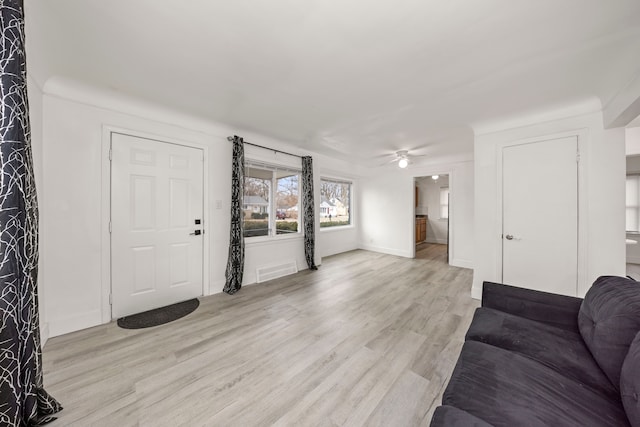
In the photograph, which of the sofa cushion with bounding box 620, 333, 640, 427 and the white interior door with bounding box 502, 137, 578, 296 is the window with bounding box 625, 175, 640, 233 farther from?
the sofa cushion with bounding box 620, 333, 640, 427

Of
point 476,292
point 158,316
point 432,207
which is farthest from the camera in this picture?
point 432,207

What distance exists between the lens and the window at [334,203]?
6.11 m

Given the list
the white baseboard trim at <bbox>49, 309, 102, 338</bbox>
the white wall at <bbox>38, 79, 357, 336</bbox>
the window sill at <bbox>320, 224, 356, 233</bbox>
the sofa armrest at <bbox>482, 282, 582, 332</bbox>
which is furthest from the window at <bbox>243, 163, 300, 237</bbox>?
the sofa armrest at <bbox>482, 282, 582, 332</bbox>

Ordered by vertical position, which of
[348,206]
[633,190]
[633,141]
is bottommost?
[348,206]

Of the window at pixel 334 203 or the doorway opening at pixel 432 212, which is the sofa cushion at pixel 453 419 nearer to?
the window at pixel 334 203

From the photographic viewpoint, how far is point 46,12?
4.72 feet

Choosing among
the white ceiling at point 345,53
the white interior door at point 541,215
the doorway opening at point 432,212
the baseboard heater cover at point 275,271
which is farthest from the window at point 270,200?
the doorway opening at point 432,212

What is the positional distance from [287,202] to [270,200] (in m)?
0.44

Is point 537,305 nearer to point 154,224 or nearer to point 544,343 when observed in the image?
point 544,343

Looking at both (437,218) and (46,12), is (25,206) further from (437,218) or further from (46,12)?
(437,218)

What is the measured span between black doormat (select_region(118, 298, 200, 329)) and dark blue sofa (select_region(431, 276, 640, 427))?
281cm

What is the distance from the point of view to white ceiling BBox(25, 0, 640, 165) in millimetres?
1422

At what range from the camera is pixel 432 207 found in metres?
7.88

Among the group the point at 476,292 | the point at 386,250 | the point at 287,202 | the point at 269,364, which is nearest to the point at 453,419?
the point at 269,364
